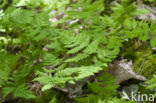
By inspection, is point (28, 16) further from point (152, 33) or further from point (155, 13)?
point (155, 13)

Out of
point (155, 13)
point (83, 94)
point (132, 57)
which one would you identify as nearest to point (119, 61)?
point (132, 57)

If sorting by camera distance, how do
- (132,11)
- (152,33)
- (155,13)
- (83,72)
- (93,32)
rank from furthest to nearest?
(155,13) → (132,11) → (93,32) → (152,33) → (83,72)

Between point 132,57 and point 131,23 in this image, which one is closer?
point 131,23

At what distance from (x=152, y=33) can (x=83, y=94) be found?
1426mm

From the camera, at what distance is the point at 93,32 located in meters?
3.02

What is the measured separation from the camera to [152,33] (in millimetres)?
2613

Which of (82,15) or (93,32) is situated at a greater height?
(82,15)

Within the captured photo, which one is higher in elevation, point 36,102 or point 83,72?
point 83,72

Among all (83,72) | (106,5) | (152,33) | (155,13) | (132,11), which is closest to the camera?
(83,72)

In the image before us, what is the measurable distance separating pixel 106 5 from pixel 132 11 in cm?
108

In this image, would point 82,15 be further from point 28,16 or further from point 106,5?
point 106,5

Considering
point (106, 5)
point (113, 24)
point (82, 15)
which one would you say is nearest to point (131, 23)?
point (113, 24)

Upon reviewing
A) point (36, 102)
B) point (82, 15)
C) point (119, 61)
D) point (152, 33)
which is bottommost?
point (36, 102)

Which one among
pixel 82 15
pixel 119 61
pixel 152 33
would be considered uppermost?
pixel 82 15
